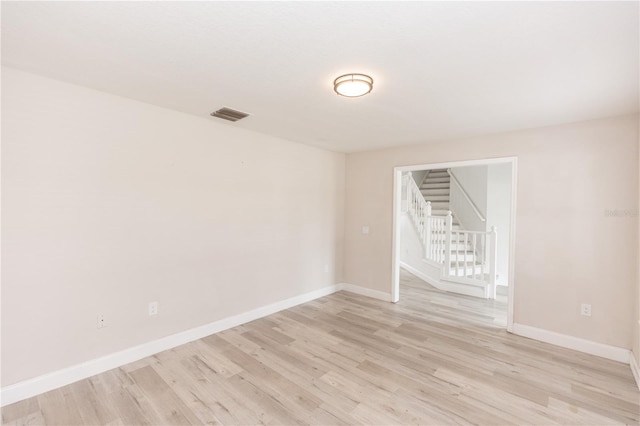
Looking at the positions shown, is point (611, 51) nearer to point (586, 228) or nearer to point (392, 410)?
point (586, 228)

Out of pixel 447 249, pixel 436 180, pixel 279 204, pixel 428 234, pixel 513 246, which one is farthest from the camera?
pixel 436 180

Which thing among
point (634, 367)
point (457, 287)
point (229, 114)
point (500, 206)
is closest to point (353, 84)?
point (229, 114)

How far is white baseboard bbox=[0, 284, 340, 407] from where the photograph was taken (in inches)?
82.1

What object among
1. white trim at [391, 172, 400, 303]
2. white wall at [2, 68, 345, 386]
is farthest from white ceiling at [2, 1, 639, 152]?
Answer: white trim at [391, 172, 400, 303]

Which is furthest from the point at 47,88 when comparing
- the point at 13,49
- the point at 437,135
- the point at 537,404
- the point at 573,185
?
the point at 573,185

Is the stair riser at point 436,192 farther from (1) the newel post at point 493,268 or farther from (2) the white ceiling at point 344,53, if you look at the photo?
(2) the white ceiling at point 344,53

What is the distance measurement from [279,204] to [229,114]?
1404 mm

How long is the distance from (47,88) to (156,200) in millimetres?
1129

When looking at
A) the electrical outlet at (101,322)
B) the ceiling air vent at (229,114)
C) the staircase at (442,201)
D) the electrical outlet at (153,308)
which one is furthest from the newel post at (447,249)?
the electrical outlet at (101,322)

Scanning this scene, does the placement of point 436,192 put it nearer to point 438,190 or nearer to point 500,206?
point 438,190

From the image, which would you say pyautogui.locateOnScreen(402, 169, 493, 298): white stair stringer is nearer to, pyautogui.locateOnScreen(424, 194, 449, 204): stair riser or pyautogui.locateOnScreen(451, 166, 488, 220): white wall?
pyautogui.locateOnScreen(424, 194, 449, 204): stair riser

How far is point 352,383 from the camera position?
2.36 m

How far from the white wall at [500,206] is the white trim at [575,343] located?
2.68 m

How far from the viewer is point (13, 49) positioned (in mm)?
1821
